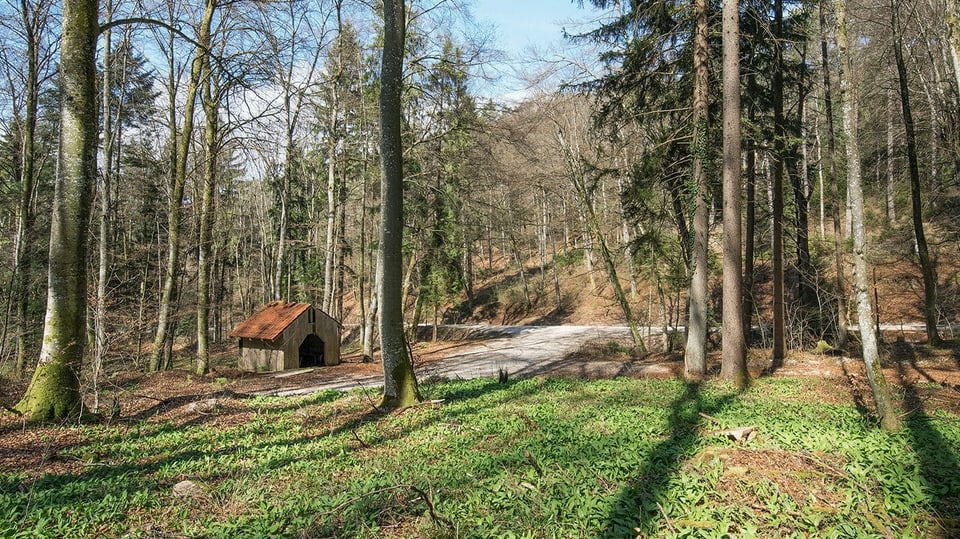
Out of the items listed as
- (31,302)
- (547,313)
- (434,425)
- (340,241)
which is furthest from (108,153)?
(547,313)

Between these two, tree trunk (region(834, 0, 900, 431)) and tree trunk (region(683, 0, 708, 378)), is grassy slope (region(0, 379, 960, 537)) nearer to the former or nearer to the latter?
tree trunk (region(834, 0, 900, 431))

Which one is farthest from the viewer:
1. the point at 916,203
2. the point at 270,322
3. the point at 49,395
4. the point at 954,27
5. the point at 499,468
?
the point at 270,322

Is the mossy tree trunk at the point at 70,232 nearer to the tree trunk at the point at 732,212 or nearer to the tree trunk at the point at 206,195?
the tree trunk at the point at 206,195

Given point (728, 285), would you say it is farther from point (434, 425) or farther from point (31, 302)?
point (31, 302)

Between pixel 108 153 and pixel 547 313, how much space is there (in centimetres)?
2488

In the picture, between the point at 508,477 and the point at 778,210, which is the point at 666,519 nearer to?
the point at 508,477

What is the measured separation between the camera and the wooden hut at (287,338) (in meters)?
16.1

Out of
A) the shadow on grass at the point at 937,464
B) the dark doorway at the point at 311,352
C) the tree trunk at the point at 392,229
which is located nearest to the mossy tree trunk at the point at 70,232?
the tree trunk at the point at 392,229

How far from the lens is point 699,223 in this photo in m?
10.5

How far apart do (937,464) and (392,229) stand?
681 centimetres

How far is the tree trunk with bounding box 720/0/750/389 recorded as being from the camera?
9.39 meters

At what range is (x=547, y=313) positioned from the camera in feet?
109

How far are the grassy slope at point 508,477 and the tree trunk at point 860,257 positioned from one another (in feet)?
1.23

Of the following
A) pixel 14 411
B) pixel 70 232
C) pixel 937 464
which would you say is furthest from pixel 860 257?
pixel 14 411
